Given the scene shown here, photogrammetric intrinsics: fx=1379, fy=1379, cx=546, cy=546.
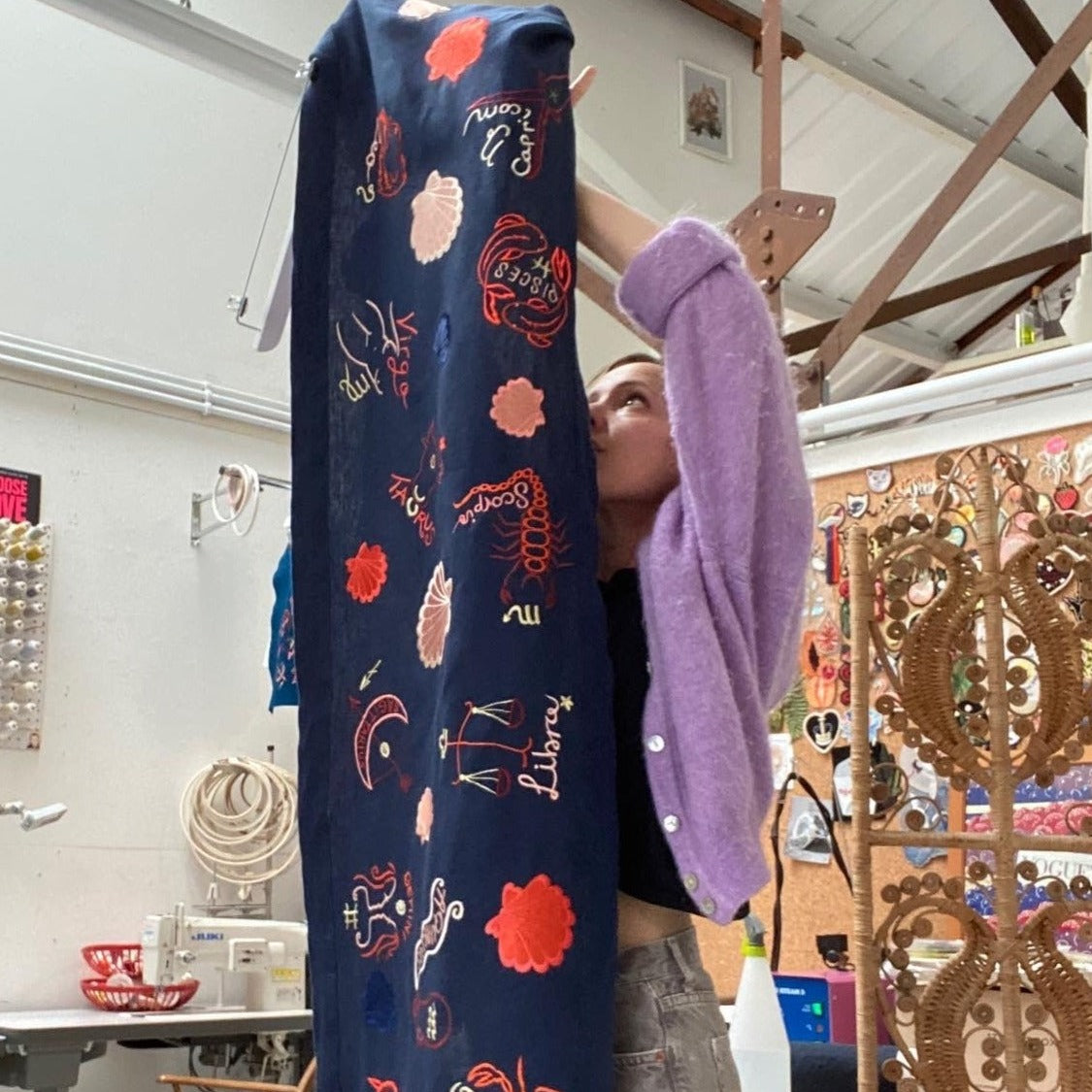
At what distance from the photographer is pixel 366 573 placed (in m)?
1.18

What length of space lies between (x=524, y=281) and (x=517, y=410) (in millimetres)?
105

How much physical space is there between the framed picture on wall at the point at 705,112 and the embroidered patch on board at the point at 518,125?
4561 mm

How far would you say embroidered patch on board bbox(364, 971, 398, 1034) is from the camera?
1089 millimetres

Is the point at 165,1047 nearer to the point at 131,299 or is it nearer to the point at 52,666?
the point at 52,666

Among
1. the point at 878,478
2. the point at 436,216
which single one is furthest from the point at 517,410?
the point at 878,478

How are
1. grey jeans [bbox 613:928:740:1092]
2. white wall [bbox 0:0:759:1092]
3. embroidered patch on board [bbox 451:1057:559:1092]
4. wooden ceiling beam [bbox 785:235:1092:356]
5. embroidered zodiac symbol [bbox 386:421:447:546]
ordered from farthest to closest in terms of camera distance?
wooden ceiling beam [bbox 785:235:1092:356] → white wall [bbox 0:0:759:1092] → embroidered zodiac symbol [bbox 386:421:447:546] → grey jeans [bbox 613:928:740:1092] → embroidered patch on board [bbox 451:1057:559:1092]

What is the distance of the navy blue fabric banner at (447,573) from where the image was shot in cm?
95

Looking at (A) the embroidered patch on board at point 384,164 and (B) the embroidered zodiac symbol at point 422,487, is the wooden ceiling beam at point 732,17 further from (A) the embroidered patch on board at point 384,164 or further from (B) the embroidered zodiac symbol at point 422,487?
(B) the embroidered zodiac symbol at point 422,487

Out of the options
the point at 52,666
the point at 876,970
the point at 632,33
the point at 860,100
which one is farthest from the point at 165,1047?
the point at 860,100

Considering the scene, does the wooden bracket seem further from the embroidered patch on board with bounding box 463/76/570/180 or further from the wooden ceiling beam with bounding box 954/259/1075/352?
the wooden ceiling beam with bounding box 954/259/1075/352

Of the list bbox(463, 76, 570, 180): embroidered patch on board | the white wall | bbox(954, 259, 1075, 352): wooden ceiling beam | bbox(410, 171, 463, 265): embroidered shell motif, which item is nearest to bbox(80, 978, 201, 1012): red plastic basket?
the white wall

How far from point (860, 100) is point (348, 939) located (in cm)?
531

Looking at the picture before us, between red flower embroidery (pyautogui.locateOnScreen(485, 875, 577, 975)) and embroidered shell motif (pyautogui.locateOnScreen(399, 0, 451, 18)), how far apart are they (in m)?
0.75

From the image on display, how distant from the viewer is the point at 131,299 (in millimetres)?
4133
